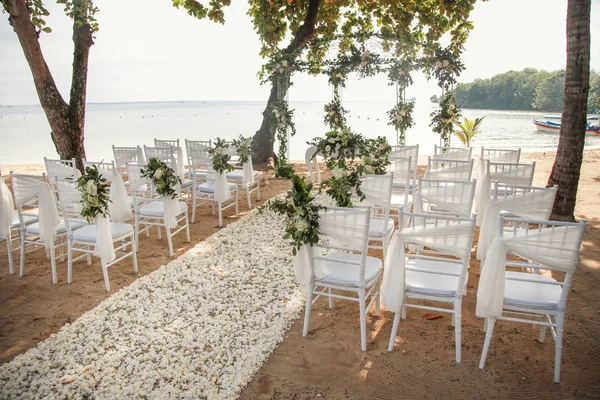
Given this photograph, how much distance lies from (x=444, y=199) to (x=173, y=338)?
283cm

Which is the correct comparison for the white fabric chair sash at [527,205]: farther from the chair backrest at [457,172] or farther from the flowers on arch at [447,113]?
the flowers on arch at [447,113]

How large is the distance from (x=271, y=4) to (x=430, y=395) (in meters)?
9.78

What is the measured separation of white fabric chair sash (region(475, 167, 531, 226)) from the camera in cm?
497

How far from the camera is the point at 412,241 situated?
2764 millimetres

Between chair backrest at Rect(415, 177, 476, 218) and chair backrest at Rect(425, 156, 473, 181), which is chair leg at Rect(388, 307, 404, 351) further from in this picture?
chair backrest at Rect(425, 156, 473, 181)

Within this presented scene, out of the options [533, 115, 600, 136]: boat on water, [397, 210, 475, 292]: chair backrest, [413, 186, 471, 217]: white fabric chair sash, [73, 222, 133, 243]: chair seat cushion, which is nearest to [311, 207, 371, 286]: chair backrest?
[397, 210, 475, 292]: chair backrest

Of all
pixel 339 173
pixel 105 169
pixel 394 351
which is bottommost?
pixel 394 351

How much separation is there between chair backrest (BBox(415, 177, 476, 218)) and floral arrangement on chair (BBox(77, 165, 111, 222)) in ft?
10.4

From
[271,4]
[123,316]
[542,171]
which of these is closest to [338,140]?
[123,316]

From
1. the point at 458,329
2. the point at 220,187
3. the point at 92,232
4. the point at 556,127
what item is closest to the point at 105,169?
the point at 220,187

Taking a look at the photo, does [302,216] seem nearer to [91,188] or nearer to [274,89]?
[91,188]

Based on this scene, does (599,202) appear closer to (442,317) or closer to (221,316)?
(442,317)

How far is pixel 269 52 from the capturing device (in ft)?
35.3

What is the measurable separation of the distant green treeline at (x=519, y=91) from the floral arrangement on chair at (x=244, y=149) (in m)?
42.8
